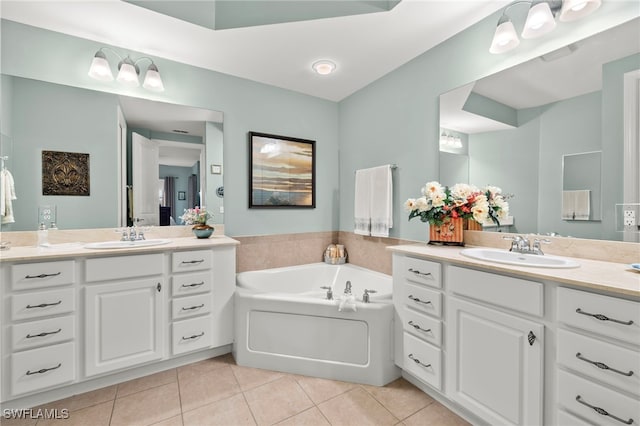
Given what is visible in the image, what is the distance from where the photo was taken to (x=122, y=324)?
176cm

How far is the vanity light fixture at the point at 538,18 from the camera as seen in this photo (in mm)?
1374

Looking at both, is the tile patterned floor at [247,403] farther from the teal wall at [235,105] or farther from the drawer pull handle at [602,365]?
the teal wall at [235,105]

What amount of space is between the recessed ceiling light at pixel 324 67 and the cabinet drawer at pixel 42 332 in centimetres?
250

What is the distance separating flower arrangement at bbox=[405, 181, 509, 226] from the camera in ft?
5.76

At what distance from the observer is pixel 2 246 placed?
5.51 ft

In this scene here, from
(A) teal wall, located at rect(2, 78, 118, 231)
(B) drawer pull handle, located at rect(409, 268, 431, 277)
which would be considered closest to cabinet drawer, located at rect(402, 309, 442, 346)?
(B) drawer pull handle, located at rect(409, 268, 431, 277)

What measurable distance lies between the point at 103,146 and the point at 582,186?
311cm

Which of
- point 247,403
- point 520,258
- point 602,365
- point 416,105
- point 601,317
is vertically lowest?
point 247,403

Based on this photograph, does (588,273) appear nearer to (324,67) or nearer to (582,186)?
(582,186)

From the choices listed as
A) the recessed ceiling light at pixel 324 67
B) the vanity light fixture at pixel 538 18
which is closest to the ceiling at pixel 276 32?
the recessed ceiling light at pixel 324 67

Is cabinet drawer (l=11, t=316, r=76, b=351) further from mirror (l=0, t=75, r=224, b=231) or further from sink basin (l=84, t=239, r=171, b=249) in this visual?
mirror (l=0, t=75, r=224, b=231)

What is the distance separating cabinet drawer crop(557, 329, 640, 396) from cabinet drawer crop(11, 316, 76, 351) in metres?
2.48

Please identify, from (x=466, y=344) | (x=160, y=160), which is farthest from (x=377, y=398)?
(x=160, y=160)

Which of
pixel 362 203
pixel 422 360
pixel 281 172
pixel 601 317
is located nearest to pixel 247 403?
pixel 422 360
